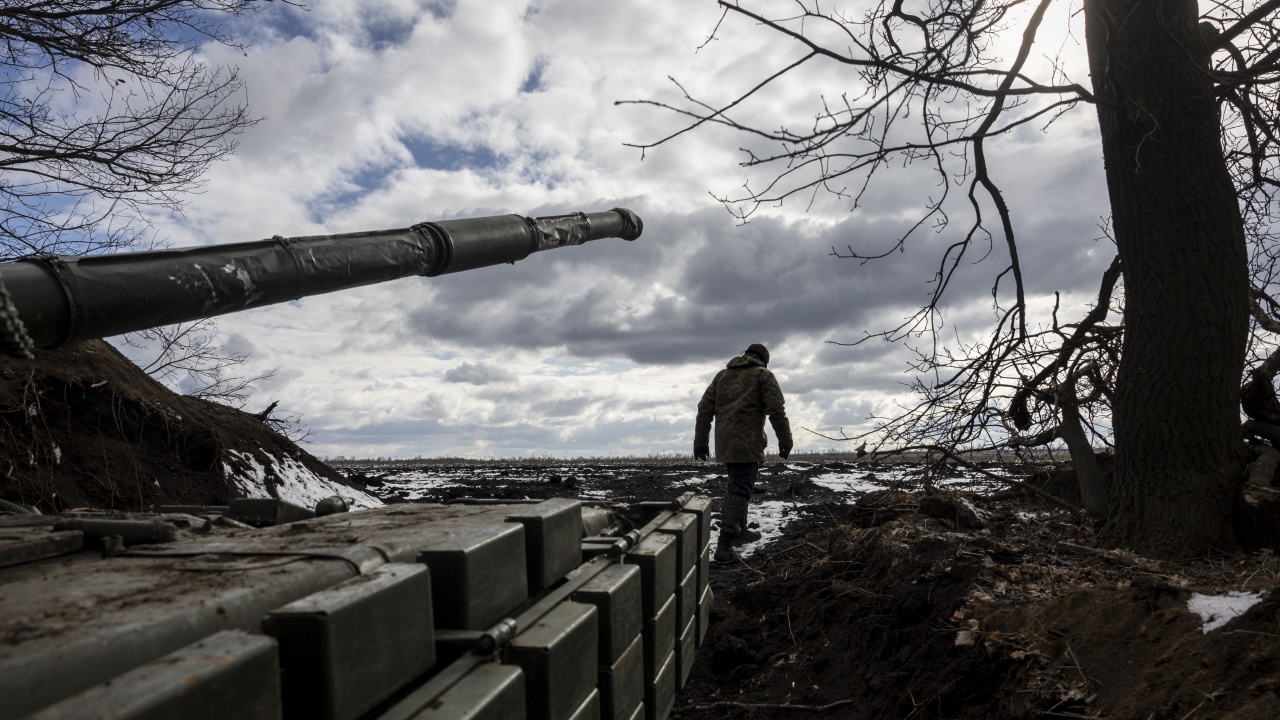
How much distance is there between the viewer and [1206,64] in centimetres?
500

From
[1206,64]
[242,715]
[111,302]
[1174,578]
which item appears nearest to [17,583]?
[242,715]

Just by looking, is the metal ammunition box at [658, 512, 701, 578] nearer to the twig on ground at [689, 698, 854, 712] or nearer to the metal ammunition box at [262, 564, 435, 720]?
the twig on ground at [689, 698, 854, 712]

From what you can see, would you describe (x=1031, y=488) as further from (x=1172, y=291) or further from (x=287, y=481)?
(x=287, y=481)

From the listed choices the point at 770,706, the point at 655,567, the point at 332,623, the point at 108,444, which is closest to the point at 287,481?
the point at 108,444

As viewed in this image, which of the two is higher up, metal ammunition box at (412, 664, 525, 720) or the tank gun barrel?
the tank gun barrel

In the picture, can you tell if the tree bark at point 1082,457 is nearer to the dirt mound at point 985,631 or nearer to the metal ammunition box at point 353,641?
the dirt mound at point 985,631

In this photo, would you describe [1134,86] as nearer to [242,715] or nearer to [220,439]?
[242,715]

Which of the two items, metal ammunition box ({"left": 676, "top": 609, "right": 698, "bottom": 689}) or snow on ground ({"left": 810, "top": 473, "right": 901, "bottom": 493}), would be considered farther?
snow on ground ({"left": 810, "top": 473, "right": 901, "bottom": 493})

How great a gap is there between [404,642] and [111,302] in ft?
6.42

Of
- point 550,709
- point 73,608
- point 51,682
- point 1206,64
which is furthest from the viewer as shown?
point 1206,64

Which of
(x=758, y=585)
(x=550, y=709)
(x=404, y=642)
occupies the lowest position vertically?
(x=758, y=585)

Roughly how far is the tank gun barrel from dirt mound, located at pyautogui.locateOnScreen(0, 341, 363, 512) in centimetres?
500

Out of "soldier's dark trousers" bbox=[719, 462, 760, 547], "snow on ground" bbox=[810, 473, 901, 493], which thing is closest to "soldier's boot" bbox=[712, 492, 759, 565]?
"soldier's dark trousers" bbox=[719, 462, 760, 547]

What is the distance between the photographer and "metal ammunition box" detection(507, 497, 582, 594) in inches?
118
